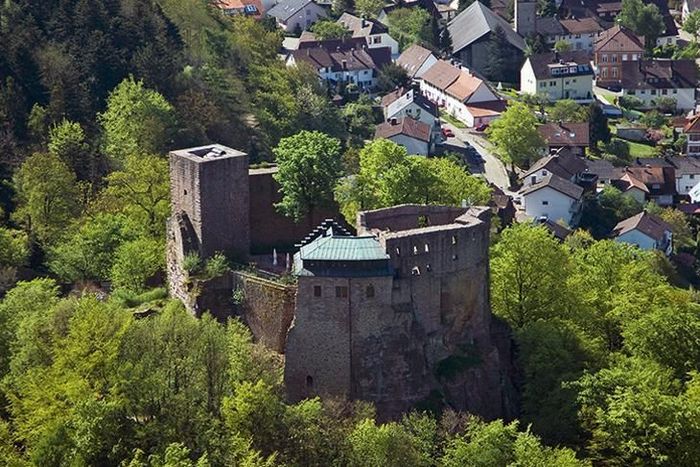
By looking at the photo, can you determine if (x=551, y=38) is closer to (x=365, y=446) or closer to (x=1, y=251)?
(x=1, y=251)

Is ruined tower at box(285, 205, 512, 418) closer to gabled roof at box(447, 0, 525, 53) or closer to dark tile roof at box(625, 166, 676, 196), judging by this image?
dark tile roof at box(625, 166, 676, 196)

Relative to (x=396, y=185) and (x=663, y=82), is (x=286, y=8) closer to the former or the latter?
(x=663, y=82)

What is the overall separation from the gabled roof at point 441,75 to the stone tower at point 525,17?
2229 centimetres

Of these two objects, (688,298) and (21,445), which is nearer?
(21,445)

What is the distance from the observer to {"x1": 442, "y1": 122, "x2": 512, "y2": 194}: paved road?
362ft

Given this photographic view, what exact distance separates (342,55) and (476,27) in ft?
71.4

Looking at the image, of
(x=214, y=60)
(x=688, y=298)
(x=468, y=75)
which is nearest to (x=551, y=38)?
(x=468, y=75)

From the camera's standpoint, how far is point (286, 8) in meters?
150

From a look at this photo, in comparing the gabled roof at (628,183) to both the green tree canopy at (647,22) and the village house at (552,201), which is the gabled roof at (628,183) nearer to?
the village house at (552,201)

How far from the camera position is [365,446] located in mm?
47969

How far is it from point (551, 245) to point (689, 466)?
15.7 meters

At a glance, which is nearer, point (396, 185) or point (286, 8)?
point (396, 185)

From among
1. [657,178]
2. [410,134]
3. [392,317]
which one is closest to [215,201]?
[392,317]

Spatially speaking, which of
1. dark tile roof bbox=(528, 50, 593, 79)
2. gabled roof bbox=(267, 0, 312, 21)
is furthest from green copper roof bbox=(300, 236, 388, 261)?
gabled roof bbox=(267, 0, 312, 21)
